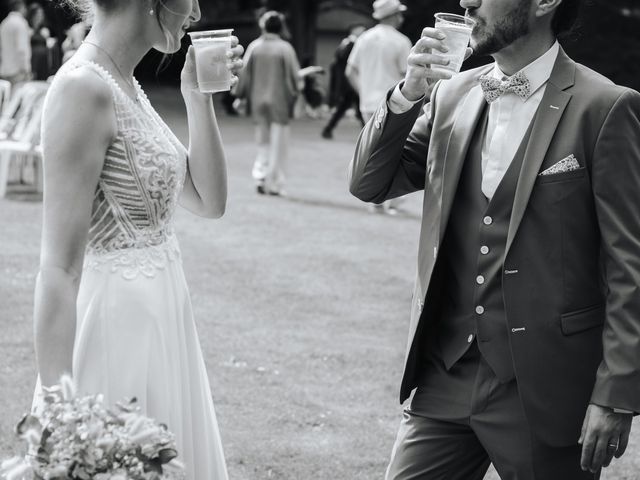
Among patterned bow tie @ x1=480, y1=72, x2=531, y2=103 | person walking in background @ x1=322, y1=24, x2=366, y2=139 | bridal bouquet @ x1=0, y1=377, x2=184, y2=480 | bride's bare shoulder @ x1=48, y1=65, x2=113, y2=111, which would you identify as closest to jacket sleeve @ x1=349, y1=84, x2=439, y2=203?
patterned bow tie @ x1=480, y1=72, x2=531, y2=103

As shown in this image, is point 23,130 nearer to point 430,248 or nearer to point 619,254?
point 430,248

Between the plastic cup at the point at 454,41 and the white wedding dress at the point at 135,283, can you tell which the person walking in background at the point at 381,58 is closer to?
the plastic cup at the point at 454,41

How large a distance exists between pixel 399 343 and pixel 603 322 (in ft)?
15.6

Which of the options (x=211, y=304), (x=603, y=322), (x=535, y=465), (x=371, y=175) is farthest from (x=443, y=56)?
(x=211, y=304)

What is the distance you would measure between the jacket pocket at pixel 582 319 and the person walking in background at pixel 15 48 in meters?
17.6

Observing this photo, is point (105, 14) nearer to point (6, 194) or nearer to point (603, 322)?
point (603, 322)

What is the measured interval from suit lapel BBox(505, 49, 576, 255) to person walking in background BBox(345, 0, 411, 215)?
1044 centimetres

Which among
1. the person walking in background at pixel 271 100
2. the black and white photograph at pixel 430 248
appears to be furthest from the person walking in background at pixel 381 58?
the black and white photograph at pixel 430 248

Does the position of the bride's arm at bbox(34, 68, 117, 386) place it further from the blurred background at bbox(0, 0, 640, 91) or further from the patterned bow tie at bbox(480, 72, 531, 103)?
the blurred background at bbox(0, 0, 640, 91)

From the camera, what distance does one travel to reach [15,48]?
63.9 feet

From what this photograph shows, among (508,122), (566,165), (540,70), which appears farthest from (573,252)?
(540,70)

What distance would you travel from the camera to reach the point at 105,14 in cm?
303

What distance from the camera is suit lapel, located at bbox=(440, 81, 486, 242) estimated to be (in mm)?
3465

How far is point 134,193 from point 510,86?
1.29m
